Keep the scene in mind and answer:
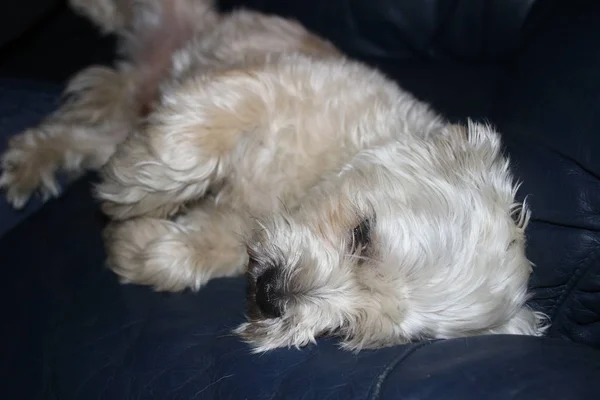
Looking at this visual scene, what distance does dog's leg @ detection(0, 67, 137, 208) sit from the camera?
2.30 meters

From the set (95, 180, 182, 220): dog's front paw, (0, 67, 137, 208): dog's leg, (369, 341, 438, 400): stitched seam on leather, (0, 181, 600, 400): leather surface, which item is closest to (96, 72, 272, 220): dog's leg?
(95, 180, 182, 220): dog's front paw

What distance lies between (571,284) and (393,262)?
0.47 m

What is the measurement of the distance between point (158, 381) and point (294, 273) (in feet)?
1.38

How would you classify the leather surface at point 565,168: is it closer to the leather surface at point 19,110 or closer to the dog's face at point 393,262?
the dog's face at point 393,262

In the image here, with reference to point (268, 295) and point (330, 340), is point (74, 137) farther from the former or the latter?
point (330, 340)

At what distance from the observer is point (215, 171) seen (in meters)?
2.05

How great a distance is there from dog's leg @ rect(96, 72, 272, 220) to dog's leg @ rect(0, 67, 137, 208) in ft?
1.21

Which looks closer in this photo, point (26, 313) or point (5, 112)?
point (26, 313)

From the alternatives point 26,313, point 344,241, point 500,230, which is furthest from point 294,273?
point 26,313

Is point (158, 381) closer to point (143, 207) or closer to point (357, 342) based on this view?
point (357, 342)

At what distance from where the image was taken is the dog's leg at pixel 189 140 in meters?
1.96

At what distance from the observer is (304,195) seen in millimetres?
2016

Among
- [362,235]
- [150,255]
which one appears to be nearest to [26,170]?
[150,255]

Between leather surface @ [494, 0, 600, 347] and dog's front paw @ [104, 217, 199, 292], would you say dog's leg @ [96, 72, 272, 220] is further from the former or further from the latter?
leather surface @ [494, 0, 600, 347]
